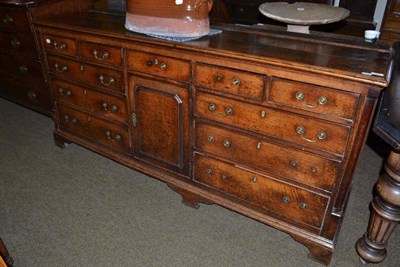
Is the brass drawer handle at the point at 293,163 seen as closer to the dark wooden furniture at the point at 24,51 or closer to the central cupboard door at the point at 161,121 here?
the central cupboard door at the point at 161,121

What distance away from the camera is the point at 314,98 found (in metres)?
1.40

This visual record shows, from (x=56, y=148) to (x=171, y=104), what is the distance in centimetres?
134

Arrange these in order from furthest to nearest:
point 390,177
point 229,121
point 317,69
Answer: point 229,121, point 390,177, point 317,69

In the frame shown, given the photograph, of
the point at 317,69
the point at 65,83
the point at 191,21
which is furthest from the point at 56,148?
the point at 317,69

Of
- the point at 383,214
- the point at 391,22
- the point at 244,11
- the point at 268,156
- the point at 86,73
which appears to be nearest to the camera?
the point at 383,214

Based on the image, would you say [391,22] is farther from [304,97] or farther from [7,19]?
[7,19]

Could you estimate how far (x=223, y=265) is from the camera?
5.55ft

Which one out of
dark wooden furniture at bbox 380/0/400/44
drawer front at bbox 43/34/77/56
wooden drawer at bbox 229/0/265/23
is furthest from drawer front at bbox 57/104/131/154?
dark wooden furniture at bbox 380/0/400/44

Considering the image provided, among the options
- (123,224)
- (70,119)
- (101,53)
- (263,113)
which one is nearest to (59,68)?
(70,119)

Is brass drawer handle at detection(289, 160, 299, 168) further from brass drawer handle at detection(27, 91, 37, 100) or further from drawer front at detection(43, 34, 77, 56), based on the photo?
brass drawer handle at detection(27, 91, 37, 100)

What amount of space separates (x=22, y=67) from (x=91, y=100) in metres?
1.05

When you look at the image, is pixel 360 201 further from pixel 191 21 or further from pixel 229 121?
pixel 191 21

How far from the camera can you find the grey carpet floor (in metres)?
1.73

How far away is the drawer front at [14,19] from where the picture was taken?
8.06ft
